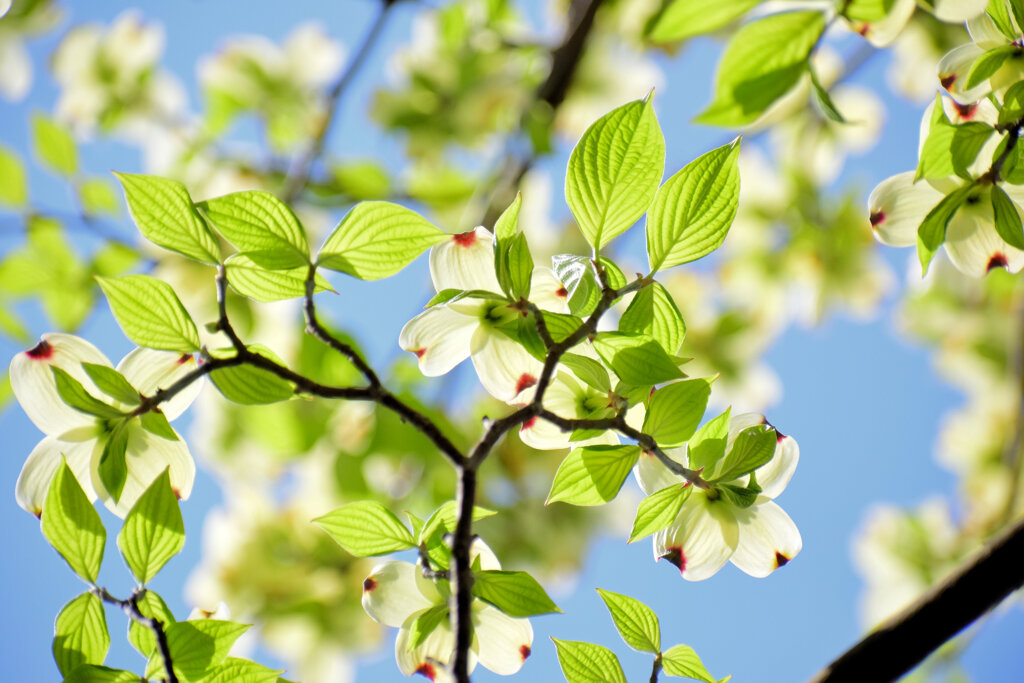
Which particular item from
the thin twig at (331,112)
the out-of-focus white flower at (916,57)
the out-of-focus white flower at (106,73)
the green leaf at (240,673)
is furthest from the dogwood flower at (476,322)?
the out-of-focus white flower at (106,73)

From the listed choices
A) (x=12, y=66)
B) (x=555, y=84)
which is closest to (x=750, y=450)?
(x=555, y=84)

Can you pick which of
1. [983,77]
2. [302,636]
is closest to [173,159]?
[302,636]

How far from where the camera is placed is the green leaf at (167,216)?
0.20 m

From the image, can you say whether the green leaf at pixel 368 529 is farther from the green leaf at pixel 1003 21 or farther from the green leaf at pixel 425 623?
the green leaf at pixel 1003 21

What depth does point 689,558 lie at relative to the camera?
8.5 inches

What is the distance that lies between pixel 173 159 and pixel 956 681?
106cm

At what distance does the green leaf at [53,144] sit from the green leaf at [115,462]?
0.48 m

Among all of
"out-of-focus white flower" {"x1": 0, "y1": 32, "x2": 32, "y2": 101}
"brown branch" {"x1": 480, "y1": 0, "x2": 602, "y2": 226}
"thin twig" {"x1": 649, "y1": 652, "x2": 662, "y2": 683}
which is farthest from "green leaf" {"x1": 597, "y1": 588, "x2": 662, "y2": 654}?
"out-of-focus white flower" {"x1": 0, "y1": 32, "x2": 32, "y2": 101}

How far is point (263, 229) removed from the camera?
0.21 metres

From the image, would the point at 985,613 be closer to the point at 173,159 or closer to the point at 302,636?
Answer: the point at 302,636

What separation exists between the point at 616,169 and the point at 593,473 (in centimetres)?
9

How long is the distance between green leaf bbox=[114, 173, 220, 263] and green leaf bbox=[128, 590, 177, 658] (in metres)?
0.11

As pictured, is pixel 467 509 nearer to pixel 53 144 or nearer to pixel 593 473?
pixel 593 473

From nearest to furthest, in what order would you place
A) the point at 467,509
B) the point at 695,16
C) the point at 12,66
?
1. the point at 467,509
2. the point at 695,16
3. the point at 12,66
